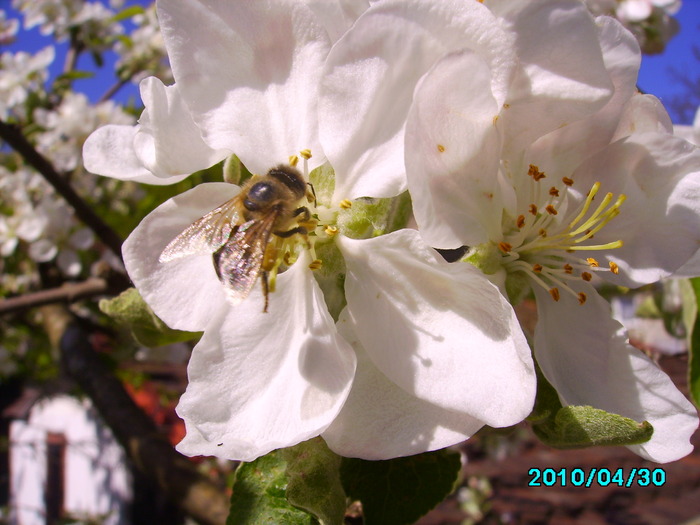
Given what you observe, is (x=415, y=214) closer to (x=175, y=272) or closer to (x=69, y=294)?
(x=175, y=272)

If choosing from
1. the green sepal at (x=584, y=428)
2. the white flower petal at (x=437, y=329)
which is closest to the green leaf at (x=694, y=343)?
the green sepal at (x=584, y=428)

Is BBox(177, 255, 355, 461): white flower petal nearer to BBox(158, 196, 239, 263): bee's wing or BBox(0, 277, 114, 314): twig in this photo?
BBox(158, 196, 239, 263): bee's wing

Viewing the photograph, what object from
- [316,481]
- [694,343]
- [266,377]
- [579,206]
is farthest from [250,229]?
[694,343]

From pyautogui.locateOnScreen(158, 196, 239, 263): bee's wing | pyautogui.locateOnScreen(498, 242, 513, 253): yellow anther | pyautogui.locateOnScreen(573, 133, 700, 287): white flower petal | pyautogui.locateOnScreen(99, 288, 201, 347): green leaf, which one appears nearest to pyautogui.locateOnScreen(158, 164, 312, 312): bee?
pyautogui.locateOnScreen(158, 196, 239, 263): bee's wing

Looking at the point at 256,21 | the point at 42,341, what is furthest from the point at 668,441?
the point at 42,341

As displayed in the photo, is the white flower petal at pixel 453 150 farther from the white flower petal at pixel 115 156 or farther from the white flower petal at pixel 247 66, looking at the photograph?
the white flower petal at pixel 115 156

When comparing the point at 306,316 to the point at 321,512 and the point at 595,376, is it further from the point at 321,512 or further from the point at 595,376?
the point at 595,376
